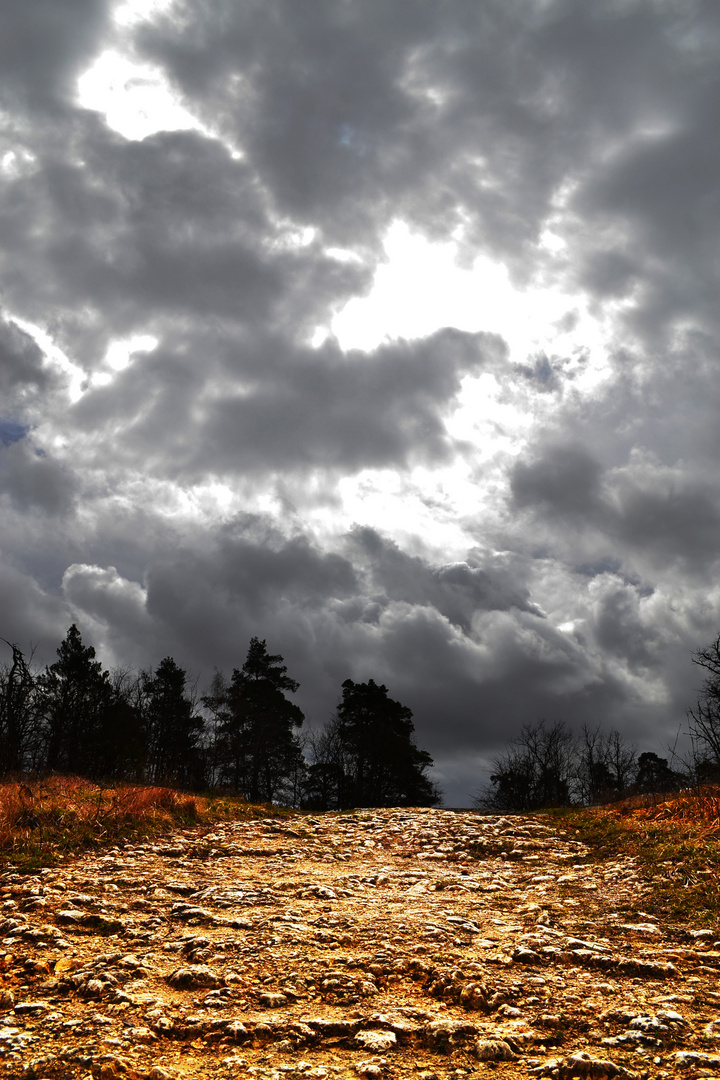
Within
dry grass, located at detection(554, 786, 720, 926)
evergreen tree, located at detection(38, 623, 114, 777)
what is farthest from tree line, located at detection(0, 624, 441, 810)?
dry grass, located at detection(554, 786, 720, 926)

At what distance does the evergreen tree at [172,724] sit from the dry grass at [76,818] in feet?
80.1

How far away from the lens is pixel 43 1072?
137 inches

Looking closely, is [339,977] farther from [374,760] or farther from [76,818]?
[374,760]

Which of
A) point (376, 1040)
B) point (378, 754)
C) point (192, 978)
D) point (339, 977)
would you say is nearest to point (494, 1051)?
point (376, 1040)

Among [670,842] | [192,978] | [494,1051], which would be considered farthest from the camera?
[670,842]

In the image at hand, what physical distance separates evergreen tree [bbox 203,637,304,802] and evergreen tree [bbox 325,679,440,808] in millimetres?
3218

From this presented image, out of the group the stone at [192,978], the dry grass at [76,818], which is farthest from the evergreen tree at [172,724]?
the stone at [192,978]

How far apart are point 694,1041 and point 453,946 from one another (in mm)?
2275

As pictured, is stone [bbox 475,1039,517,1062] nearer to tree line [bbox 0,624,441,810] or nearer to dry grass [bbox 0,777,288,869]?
dry grass [bbox 0,777,288,869]

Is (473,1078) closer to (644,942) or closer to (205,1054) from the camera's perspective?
(205,1054)

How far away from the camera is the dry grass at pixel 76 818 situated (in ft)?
29.2

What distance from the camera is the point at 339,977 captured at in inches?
196

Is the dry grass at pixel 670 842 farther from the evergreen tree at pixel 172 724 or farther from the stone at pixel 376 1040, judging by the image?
the evergreen tree at pixel 172 724

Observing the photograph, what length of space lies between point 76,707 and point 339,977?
3765 cm
